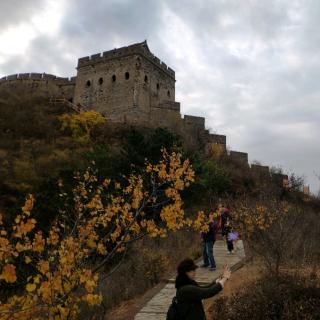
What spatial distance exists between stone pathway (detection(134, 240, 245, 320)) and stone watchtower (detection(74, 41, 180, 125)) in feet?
64.0

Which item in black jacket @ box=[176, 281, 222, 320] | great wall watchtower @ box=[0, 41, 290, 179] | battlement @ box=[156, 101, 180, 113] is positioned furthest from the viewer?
battlement @ box=[156, 101, 180, 113]

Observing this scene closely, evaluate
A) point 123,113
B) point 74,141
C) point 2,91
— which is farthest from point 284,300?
point 2,91

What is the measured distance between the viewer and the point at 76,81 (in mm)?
38500

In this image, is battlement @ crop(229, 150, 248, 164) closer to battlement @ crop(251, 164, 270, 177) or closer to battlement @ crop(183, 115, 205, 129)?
battlement @ crop(251, 164, 270, 177)

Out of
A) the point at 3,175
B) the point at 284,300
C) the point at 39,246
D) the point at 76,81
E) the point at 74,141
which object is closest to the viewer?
the point at 39,246

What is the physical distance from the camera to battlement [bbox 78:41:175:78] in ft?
115

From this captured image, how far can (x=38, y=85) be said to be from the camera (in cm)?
4331

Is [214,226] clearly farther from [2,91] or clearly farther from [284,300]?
[2,91]

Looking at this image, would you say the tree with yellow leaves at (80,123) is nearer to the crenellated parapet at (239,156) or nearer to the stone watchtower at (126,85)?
the stone watchtower at (126,85)

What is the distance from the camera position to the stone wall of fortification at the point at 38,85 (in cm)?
4040

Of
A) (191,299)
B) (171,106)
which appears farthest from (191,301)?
(171,106)

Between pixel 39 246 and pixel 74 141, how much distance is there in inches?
880

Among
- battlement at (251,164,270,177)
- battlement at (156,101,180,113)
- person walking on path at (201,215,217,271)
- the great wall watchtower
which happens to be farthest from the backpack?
battlement at (156,101,180,113)

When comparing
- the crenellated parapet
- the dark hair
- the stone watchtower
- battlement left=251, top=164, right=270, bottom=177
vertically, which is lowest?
the dark hair
